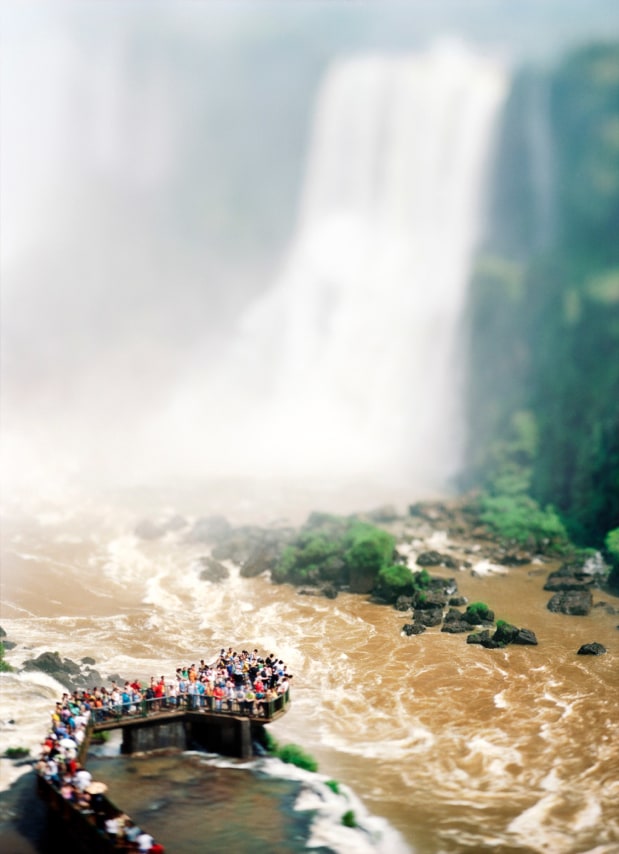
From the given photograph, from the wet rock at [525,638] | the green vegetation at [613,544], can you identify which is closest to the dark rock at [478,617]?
the wet rock at [525,638]

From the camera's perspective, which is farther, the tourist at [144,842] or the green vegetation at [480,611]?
the green vegetation at [480,611]

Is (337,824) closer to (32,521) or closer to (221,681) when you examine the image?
→ (221,681)

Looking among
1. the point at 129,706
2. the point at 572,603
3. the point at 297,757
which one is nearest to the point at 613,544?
the point at 572,603

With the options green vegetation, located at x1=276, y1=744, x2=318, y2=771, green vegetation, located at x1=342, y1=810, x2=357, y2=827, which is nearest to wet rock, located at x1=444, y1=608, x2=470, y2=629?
green vegetation, located at x1=276, y1=744, x2=318, y2=771

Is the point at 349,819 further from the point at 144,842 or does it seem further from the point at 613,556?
the point at 613,556

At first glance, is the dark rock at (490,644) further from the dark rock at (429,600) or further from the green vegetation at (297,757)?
the green vegetation at (297,757)

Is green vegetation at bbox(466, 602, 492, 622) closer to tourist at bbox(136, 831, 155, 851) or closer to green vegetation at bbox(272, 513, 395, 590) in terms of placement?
green vegetation at bbox(272, 513, 395, 590)
